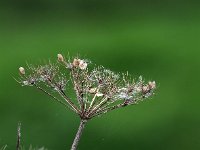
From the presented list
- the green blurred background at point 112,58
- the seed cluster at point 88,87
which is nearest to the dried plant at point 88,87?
the seed cluster at point 88,87

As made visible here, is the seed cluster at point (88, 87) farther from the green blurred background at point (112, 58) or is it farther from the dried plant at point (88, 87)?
the green blurred background at point (112, 58)

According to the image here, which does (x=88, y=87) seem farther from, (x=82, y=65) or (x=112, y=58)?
(x=112, y=58)

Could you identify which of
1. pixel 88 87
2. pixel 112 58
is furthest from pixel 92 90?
pixel 112 58

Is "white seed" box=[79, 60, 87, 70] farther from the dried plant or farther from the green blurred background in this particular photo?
the green blurred background

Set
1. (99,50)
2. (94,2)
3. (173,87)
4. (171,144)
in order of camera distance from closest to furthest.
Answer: (171,144)
(173,87)
(99,50)
(94,2)

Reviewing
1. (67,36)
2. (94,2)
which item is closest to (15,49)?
(67,36)

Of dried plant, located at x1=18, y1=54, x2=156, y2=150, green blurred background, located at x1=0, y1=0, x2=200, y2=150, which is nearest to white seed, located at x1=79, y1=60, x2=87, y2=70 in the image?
dried plant, located at x1=18, y1=54, x2=156, y2=150

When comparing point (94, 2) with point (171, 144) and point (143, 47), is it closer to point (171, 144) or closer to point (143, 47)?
point (143, 47)
